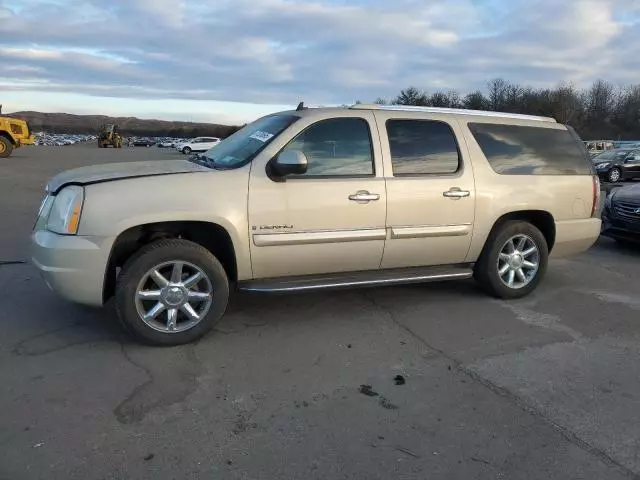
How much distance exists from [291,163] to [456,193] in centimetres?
168

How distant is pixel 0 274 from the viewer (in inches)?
247

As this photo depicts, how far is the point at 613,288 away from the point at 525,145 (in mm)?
1979

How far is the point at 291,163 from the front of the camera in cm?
440

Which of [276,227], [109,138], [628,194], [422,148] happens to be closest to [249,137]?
[276,227]

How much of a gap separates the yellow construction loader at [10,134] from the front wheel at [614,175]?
94.4ft

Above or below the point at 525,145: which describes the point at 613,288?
below

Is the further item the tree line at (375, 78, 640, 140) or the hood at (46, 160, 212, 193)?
the tree line at (375, 78, 640, 140)

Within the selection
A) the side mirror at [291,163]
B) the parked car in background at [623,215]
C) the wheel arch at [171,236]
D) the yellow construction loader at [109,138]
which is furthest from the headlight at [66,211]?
the yellow construction loader at [109,138]

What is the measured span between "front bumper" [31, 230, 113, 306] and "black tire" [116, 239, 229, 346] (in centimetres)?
17

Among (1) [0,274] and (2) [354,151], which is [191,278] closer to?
(2) [354,151]

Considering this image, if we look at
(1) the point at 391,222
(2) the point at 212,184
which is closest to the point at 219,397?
(2) the point at 212,184

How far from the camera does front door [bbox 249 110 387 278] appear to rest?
457 centimetres

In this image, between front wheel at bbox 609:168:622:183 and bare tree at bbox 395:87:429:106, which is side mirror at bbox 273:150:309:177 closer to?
front wheel at bbox 609:168:622:183

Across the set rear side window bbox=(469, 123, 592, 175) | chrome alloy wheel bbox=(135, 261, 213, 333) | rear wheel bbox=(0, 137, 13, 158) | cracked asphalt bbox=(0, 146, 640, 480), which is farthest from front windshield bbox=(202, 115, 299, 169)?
rear wheel bbox=(0, 137, 13, 158)
